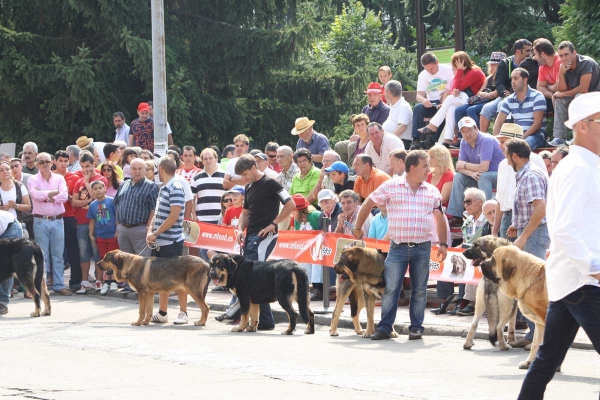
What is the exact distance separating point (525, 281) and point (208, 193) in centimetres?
838

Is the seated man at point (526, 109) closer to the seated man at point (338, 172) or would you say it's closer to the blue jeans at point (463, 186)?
the blue jeans at point (463, 186)

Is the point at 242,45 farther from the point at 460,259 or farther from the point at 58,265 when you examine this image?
the point at 460,259

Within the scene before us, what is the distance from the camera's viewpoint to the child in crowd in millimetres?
16609

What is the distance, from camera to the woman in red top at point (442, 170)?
554 inches

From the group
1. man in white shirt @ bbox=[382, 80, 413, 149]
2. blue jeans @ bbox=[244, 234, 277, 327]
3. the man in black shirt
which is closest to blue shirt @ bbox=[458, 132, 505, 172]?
the man in black shirt

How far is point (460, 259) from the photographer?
12.5m

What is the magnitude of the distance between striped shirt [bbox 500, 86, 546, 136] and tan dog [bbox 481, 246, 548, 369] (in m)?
5.57

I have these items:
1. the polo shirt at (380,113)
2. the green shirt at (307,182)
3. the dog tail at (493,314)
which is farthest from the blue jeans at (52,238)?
the dog tail at (493,314)

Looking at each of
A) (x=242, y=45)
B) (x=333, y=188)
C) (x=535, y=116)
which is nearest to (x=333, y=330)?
(x=333, y=188)

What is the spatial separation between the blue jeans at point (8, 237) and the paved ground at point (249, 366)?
2.02 metres

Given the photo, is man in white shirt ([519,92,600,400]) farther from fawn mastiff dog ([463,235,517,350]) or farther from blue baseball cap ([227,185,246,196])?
blue baseball cap ([227,185,246,196])

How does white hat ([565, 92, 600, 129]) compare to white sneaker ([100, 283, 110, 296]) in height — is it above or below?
above

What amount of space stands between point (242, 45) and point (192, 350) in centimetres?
1947

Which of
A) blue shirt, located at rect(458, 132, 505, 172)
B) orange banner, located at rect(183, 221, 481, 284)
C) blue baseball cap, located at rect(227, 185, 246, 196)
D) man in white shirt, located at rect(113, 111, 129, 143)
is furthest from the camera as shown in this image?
man in white shirt, located at rect(113, 111, 129, 143)
